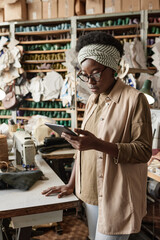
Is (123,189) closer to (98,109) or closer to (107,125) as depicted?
(107,125)

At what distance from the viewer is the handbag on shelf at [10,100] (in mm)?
5430

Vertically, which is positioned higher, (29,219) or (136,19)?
(136,19)

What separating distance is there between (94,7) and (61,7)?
65cm

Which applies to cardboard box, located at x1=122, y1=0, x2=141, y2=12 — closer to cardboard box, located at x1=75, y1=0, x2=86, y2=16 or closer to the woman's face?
cardboard box, located at x1=75, y1=0, x2=86, y2=16

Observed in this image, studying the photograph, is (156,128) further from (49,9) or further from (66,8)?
(49,9)

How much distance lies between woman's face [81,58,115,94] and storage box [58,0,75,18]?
415 centimetres

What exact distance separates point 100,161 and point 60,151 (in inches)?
58.6

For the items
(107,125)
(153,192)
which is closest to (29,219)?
(107,125)

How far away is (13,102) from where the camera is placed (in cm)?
543

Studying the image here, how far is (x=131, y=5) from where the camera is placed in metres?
4.80

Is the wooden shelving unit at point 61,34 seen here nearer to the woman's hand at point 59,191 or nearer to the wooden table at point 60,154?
the wooden table at point 60,154

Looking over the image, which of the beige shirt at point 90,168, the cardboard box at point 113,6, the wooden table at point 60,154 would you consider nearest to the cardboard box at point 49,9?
the cardboard box at point 113,6

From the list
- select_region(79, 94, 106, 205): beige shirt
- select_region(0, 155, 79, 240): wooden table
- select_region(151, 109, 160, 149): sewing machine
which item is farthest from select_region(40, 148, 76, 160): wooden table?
select_region(79, 94, 106, 205): beige shirt

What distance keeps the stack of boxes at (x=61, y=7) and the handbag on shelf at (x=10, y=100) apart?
4.64ft
